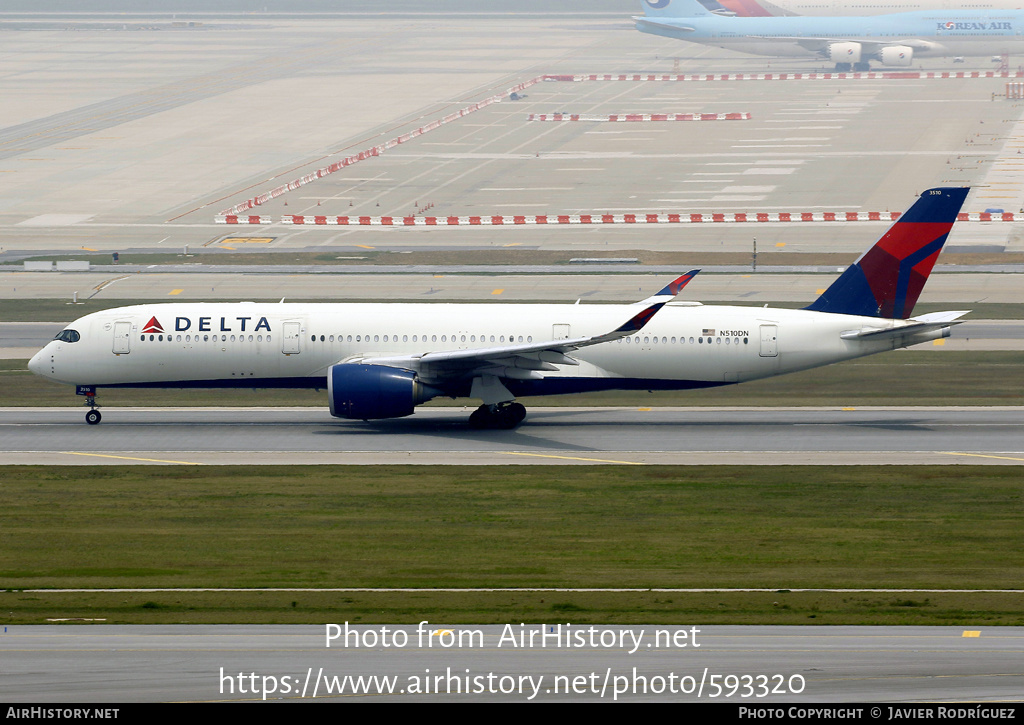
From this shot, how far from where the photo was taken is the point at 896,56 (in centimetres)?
17575

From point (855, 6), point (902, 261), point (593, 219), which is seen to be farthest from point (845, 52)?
point (902, 261)

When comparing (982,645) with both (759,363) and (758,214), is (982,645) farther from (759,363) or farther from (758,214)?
(758,214)

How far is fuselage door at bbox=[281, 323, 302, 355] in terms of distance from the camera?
154ft

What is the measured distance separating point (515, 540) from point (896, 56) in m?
156

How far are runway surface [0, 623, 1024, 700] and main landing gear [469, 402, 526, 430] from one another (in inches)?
795

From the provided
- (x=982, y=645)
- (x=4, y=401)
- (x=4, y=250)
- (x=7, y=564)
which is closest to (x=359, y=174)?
(x=4, y=250)

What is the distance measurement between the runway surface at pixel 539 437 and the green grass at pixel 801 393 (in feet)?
4.81

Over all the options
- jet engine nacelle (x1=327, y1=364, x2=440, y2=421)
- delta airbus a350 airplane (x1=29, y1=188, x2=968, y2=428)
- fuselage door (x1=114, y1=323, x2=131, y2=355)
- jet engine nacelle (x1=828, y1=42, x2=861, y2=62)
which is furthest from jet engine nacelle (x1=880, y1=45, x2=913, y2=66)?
fuselage door (x1=114, y1=323, x2=131, y2=355)

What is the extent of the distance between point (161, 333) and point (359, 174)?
6467 centimetres

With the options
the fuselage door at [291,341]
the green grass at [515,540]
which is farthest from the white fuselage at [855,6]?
the green grass at [515,540]

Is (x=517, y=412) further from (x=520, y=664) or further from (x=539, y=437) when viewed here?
(x=520, y=664)

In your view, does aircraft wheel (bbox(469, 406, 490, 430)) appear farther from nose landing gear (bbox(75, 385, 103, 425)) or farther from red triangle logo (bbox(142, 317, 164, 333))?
nose landing gear (bbox(75, 385, 103, 425))

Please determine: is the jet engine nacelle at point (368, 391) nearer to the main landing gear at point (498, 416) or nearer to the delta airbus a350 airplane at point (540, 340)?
the delta airbus a350 airplane at point (540, 340)

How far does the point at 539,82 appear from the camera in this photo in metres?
172
